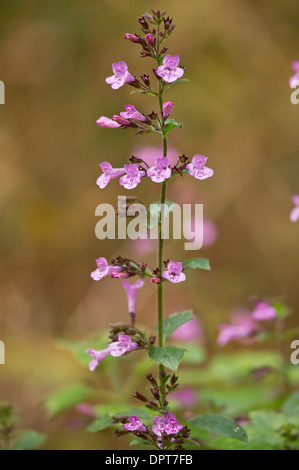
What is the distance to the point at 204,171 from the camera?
191 centimetres

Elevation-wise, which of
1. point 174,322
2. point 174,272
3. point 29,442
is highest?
point 174,272

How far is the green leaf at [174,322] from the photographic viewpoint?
6.73ft

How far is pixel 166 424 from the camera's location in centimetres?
185

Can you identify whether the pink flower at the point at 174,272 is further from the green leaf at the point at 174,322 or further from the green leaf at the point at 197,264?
the green leaf at the point at 174,322

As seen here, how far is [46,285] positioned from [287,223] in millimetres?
2777

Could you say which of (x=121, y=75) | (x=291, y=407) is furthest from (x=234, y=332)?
(x=121, y=75)

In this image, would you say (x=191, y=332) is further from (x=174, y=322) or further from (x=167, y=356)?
(x=167, y=356)

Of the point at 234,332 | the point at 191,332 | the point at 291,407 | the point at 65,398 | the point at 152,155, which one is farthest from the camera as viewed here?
the point at 191,332

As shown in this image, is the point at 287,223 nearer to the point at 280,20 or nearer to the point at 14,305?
the point at 280,20

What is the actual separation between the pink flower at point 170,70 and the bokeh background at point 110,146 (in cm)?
325

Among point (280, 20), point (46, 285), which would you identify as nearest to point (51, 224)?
point (46, 285)

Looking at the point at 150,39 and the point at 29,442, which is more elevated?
the point at 150,39

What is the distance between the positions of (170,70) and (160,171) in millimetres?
342

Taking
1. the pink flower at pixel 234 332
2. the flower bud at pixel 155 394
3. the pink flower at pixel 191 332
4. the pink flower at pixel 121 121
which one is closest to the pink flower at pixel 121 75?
the pink flower at pixel 121 121
